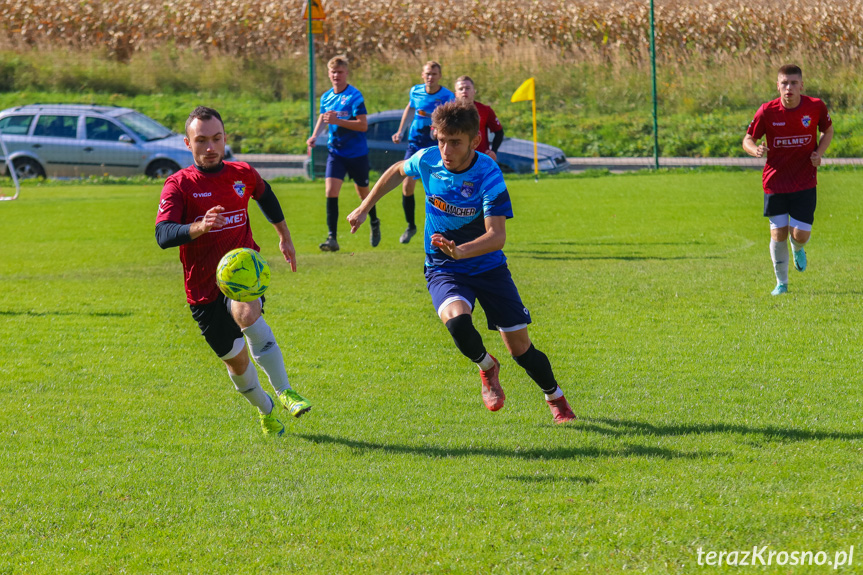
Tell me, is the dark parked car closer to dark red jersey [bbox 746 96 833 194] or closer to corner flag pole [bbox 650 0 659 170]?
corner flag pole [bbox 650 0 659 170]

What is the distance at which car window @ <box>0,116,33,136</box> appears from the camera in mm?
20266

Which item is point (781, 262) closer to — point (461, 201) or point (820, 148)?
point (820, 148)

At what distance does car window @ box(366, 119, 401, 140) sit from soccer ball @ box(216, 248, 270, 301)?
48.0 feet

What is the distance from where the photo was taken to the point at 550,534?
3812 millimetres

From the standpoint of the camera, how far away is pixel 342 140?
11.8 m

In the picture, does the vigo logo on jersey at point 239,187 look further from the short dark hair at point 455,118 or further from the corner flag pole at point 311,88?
the corner flag pole at point 311,88

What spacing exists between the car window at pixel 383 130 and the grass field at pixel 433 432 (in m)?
9.03

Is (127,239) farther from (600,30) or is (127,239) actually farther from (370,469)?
(600,30)

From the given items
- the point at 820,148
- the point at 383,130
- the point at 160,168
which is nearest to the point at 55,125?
the point at 160,168

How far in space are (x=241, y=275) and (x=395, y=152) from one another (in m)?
14.5

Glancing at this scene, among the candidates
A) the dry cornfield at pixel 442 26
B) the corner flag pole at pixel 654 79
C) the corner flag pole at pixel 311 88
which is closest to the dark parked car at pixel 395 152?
the corner flag pole at pixel 311 88

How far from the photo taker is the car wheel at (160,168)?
802 inches

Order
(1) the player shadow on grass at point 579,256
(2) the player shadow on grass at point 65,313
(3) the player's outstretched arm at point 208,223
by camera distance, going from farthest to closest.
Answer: (1) the player shadow on grass at point 579,256
(2) the player shadow on grass at point 65,313
(3) the player's outstretched arm at point 208,223

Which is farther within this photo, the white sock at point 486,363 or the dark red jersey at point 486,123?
the dark red jersey at point 486,123
